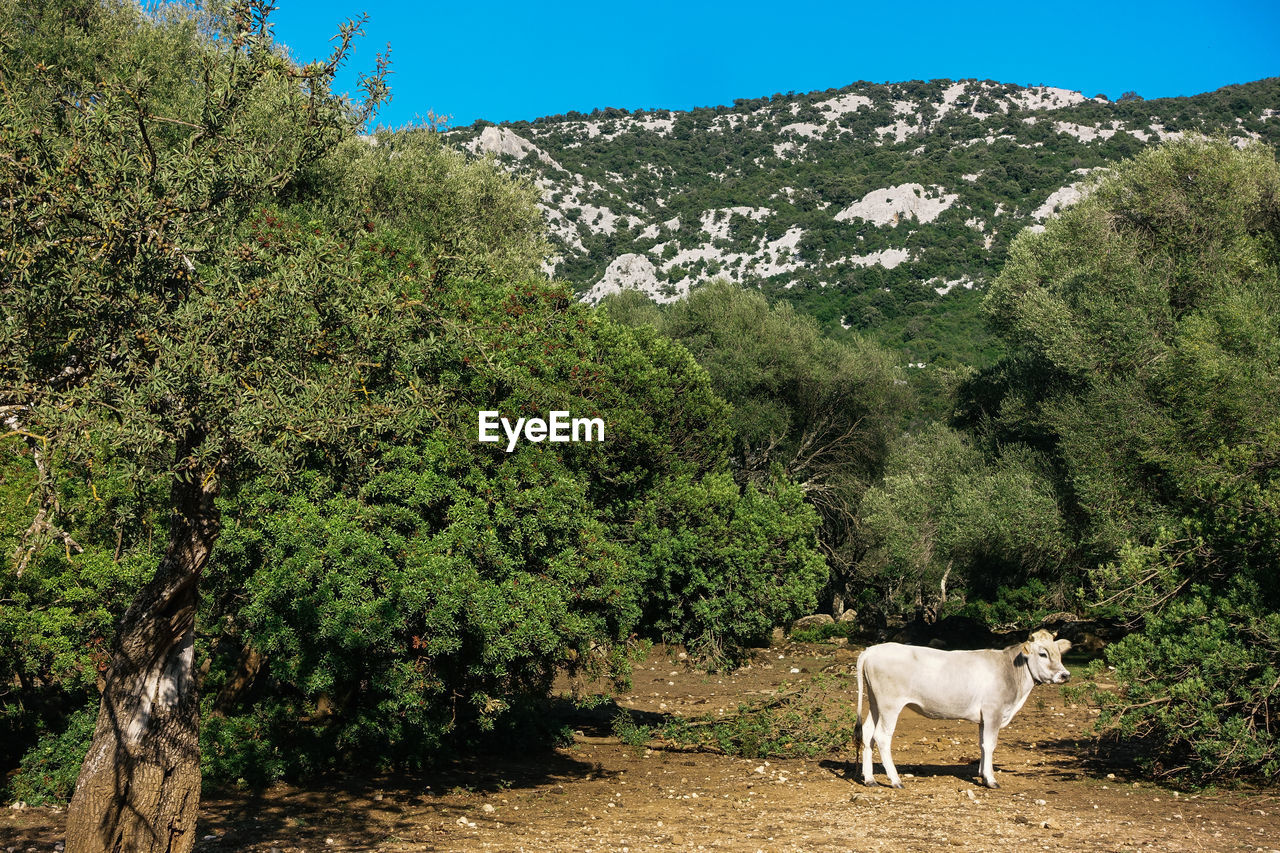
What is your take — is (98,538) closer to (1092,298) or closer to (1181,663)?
(1181,663)

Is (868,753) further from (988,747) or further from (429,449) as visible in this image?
(429,449)

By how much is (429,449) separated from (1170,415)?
1742cm

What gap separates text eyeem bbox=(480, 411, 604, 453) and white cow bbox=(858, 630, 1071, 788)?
650 centimetres

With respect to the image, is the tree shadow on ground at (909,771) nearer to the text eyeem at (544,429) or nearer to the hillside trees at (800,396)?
the text eyeem at (544,429)

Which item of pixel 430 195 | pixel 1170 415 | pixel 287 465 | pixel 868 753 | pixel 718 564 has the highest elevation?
pixel 430 195

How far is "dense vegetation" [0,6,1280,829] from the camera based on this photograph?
8.21m

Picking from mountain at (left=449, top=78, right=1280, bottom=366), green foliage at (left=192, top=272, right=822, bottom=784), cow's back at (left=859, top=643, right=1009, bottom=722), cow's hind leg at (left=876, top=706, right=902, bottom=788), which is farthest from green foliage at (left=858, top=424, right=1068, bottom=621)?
mountain at (left=449, top=78, right=1280, bottom=366)

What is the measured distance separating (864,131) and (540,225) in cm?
9706

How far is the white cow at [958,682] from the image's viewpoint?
47.6 feet

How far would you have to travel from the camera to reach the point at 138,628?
29.2ft

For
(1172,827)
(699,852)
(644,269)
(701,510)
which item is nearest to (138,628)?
(699,852)

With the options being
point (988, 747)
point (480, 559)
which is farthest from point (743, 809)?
point (480, 559)

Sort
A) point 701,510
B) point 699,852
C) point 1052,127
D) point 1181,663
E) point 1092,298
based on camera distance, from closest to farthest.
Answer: point 699,852 < point 1181,663 < point 701,510 < point 1092,298 < point 1052,127

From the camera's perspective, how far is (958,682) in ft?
48.2
